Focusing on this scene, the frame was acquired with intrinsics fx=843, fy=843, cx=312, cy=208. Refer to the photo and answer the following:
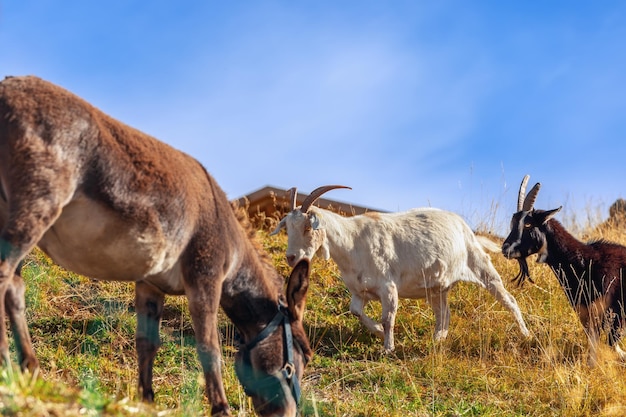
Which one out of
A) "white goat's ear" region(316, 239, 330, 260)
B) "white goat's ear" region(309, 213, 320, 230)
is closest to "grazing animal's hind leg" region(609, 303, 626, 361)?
"white goat's ear" region(316, 239, 330, 260)

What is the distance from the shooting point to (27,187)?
4570mm

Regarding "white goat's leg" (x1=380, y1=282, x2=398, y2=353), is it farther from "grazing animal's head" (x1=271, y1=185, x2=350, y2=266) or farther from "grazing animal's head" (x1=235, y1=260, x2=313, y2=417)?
"grazing animal's head" (x1=235, y1=260, x2=313, y2=417)

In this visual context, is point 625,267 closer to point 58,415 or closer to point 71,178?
point 71,178

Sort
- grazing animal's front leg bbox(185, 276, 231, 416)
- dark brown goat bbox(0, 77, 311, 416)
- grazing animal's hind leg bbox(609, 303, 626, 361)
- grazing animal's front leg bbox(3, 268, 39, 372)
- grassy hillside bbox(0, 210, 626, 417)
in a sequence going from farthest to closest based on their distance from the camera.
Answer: grazing animal's hind leg bbox(609, 303, 626, 361) < grassy hillside bbox(0, 210, 626, 417) < grazing animal's front leg bbox(185, 276, 231, 416) < grazing animal's front leg bbox(3, 268, 39, 372) < dark brown goat bbox(0, 77, 311, 416)

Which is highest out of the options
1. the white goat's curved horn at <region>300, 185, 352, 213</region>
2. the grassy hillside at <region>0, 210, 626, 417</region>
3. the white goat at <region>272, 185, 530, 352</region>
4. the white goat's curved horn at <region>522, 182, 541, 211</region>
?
the white goat's curved horn at <region>300, 185, 352, 213</region>

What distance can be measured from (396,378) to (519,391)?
1231mm

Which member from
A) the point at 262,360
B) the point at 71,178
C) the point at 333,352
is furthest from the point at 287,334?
the point at 333,352

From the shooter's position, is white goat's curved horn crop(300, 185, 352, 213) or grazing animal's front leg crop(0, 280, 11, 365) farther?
white goat's curved horn crop(300, 185, 352, 213)

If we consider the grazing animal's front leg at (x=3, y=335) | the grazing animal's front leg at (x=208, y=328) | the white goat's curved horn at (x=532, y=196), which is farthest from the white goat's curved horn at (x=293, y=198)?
the grazing animal's front leg at (x=3, y=335)

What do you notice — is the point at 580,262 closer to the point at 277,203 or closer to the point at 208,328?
the point at 208,328

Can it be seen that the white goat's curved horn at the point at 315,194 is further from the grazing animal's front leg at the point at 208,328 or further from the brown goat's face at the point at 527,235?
the grazing animal's front leg at the point at 208,328

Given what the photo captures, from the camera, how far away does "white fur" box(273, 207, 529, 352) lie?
9.46 m

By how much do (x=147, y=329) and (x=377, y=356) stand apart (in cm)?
405

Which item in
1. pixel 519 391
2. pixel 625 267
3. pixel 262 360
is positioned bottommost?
pixel 519 391
